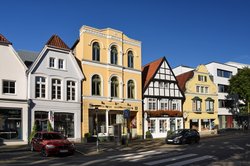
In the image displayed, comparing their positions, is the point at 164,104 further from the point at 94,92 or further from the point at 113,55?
the point at 94,92

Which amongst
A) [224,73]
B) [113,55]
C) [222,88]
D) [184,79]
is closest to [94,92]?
[113,55]

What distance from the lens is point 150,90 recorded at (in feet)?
137

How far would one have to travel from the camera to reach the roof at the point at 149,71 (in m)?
41.8

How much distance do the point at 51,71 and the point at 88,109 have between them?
5.86m

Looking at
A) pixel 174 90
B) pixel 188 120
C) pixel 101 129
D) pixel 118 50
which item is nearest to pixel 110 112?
pixel 101 129

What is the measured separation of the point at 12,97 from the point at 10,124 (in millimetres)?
2477

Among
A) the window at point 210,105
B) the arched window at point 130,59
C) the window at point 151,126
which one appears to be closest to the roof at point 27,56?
the arched window at point 130,59

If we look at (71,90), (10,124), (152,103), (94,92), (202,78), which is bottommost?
(10,124)

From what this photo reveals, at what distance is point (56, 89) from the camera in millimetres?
32469

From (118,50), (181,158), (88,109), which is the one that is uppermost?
(118,50)

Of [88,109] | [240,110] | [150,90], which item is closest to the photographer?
[88,109]

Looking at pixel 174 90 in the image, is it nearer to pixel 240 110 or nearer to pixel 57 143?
pixel 240 110

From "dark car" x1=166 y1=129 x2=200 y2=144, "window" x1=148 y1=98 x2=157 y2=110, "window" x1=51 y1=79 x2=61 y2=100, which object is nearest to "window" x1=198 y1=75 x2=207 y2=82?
"window" x1=148 y1=98 x2=157 y2=110

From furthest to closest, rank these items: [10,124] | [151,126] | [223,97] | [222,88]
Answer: [222,88] < [223,97] < [151,126] < [10,124]
